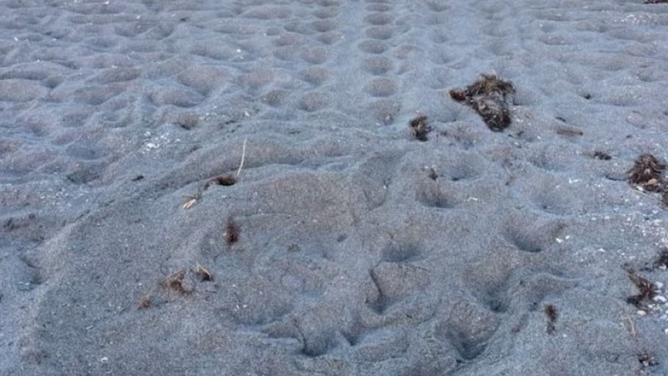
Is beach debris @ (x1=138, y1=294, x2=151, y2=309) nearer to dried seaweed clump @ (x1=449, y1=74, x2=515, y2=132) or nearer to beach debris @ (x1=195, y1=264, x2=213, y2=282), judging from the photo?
beach debris @ (x1=195, y1=264, x2=213, y2=282)

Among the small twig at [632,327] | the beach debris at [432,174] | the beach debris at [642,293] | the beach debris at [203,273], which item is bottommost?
the beach debris at [642,293]

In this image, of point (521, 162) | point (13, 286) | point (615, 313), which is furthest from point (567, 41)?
point (13, 286)

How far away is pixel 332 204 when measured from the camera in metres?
2.89

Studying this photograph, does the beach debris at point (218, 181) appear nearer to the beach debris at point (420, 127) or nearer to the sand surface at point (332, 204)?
the sand surface at point (332, 204)

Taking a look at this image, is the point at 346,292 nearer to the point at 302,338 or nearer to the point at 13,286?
the point at 302,338

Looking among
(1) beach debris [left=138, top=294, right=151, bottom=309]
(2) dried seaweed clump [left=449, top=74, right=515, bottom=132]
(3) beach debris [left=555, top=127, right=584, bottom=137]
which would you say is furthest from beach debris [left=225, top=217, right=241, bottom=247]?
(3) beach debris [left=555, top=127, right=584, bottom=137]

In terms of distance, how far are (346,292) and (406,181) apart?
0.63m

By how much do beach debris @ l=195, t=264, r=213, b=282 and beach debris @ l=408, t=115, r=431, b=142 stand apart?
116 cm

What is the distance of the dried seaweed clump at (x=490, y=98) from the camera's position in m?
3.46

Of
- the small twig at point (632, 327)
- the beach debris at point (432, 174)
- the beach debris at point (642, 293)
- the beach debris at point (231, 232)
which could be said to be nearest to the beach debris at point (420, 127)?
the beach debris at point (432, 174)

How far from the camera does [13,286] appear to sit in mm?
2547

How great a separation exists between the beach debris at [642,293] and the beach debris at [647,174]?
1.84 ft

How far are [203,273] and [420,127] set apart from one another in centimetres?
125

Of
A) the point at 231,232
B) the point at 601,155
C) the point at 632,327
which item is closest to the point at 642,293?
the point at 632,327
